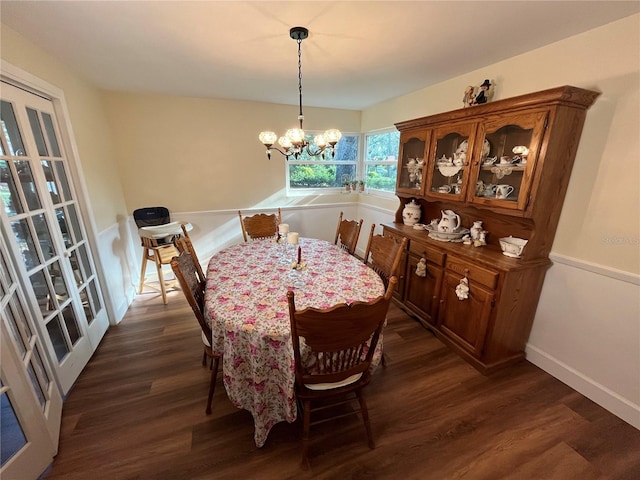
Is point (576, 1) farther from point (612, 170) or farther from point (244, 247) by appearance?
point (244, 247)

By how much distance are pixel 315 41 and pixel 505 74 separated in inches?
59.7

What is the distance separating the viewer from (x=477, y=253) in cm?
204

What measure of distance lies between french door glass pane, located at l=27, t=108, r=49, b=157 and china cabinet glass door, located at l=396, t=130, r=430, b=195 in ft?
9.87

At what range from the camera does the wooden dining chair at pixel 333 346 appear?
43.9 inches

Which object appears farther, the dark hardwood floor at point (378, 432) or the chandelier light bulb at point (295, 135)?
the chandelier light bulb at point (295, 135)

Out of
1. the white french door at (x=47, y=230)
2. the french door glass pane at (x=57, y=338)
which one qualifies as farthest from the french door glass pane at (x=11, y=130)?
the french door glass pane at (x=57, y=338)

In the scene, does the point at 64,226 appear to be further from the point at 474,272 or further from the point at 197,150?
the point at 474,272

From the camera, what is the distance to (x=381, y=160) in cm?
377

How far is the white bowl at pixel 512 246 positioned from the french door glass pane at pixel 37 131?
3379mm

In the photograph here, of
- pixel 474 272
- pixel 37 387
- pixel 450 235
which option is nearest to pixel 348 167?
pixel 450 235

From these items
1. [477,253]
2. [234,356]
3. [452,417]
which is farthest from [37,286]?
[477,253]

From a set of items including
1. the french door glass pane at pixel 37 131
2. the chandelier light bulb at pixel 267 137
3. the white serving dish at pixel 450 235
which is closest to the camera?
the french door glass pane at pixel 37 131

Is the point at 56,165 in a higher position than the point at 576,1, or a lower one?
lower

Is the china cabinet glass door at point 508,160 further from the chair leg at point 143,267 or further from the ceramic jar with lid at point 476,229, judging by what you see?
the chair leg at point 143,267
